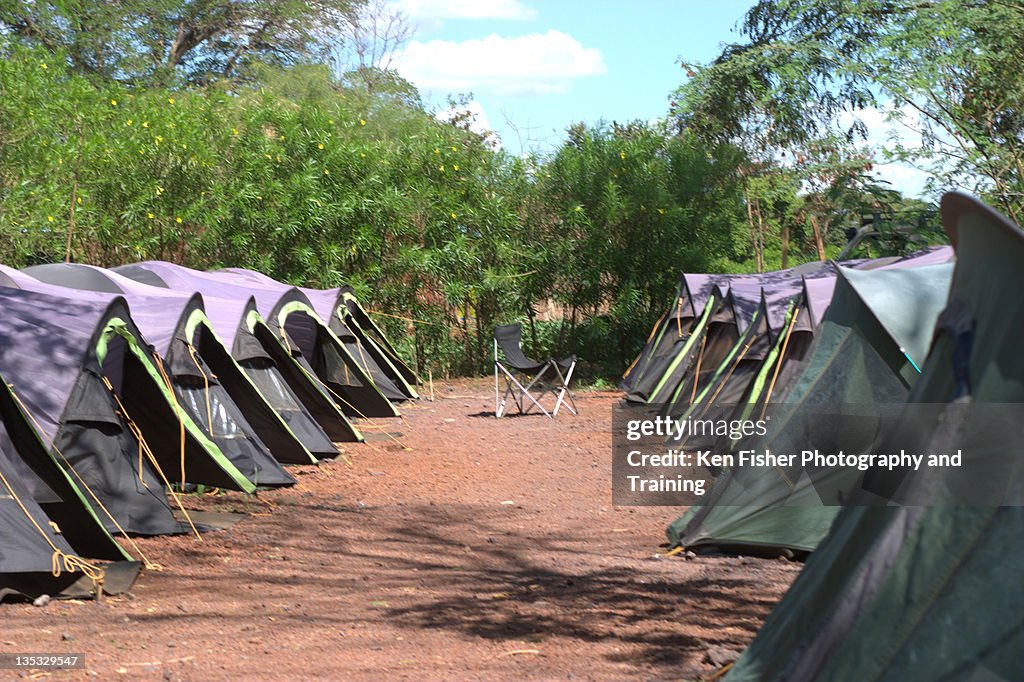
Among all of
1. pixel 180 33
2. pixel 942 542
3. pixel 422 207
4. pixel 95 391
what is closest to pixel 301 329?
pixel 422 207

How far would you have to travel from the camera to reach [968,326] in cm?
280

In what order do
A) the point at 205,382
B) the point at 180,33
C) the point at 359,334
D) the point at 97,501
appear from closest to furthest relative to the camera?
the point at 97,501
the point at 205,382
the point at 359,334
the point at 180,33

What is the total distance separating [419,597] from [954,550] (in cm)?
247

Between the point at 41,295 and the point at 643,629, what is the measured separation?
362 centimetres

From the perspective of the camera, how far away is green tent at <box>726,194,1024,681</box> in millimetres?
2623

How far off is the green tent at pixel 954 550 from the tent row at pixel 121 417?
305 cm

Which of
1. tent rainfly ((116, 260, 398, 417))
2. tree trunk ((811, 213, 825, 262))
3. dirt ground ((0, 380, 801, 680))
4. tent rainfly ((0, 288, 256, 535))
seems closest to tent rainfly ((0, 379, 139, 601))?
dirt ground ((0, 380, 801, 680))

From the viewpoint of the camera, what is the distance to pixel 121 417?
5777 millimetres

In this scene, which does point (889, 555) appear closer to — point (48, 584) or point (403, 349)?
point (48, 584)

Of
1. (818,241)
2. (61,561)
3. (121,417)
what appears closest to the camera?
(61,561)

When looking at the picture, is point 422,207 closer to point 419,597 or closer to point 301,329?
point 301,329

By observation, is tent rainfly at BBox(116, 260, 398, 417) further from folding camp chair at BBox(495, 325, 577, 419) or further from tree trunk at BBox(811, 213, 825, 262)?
tree trunk at BBox(811, 213, 825, 262)

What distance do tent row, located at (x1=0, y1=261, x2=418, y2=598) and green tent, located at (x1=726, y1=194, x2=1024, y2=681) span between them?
10.0 feet

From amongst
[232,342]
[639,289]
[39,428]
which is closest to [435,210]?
[639,289]
